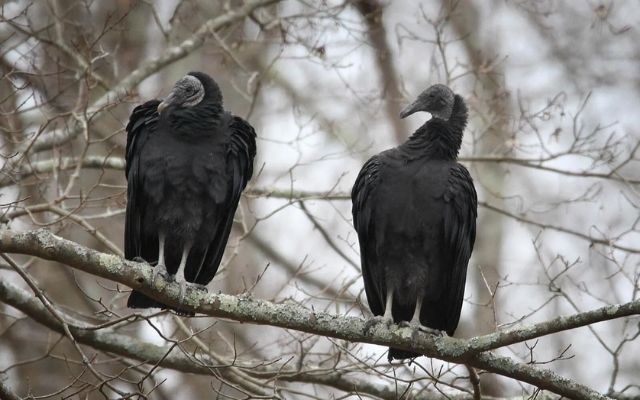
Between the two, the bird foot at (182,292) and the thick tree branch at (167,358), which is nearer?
the bird foot at (182,292)

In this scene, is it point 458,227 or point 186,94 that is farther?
point 186,94

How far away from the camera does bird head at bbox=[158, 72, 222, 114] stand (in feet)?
17.4

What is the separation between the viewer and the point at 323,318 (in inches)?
172

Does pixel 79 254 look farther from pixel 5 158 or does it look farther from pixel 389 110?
pixel 389 110

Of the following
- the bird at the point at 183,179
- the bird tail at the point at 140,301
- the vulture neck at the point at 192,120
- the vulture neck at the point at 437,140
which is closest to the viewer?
the bird tail at the point at 140,301

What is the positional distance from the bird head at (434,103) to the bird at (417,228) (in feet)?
0.76

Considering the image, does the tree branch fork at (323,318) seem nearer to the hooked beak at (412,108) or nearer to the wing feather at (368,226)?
the wing feather at (368,226)

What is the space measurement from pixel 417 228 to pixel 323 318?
1.02 meters

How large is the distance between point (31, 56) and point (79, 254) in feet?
7.82

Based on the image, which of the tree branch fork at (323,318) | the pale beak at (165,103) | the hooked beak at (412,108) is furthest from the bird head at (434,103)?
the tree branch fork at (323,318)

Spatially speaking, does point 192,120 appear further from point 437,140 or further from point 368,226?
point 437,140

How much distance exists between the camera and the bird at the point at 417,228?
16.9ft

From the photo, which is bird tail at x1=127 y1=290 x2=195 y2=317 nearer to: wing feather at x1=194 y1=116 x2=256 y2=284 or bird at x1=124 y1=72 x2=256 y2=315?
bird at x1=124 y1=72 x2=256 y2=315

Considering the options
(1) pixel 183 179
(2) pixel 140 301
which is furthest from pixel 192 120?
(2) pixel 140 301
